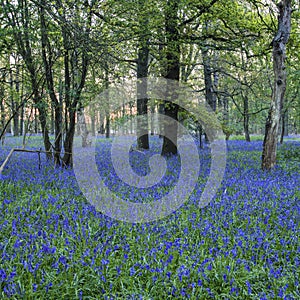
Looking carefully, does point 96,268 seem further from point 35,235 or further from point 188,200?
point 188,200

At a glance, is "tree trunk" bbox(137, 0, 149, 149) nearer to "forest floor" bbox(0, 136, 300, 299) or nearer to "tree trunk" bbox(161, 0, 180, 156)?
"tree trunk" bbox(161, 0, 180, 156)

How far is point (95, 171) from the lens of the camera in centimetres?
941

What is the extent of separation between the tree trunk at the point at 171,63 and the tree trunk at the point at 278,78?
3.37m

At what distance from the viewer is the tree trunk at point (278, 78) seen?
9.87 meters

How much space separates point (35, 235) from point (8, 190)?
2.80 metres

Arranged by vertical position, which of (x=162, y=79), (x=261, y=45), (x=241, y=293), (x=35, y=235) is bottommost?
(x=241, y=293)

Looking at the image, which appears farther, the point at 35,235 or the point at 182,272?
the point at 35,235

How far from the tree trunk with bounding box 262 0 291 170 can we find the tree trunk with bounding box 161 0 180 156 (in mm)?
3374

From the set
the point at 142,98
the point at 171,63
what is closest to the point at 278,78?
the point at 171,63

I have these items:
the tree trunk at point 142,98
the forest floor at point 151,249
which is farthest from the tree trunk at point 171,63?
the forest floor at point 151,249

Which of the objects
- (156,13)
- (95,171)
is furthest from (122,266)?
(156,13)

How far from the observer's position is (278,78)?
1001 cm

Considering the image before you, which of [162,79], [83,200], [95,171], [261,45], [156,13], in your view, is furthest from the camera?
[162,79]

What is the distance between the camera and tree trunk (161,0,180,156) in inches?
447
